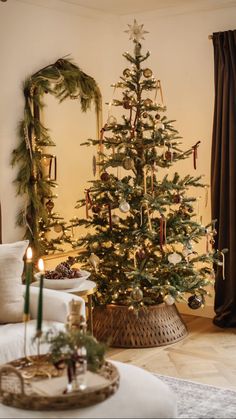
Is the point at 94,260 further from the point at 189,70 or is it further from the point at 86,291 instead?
the point at 189,70

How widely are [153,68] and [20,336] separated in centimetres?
310

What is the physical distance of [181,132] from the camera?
18.8ft

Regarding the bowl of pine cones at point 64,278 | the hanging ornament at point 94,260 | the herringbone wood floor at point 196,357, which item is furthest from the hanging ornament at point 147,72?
the herringbone wood floor at point 196,357

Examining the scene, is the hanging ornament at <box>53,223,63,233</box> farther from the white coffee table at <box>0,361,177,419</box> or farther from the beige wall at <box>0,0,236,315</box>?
the white coffee table at <box>0,361,177,419</box>

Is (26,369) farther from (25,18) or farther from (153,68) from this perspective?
(153,68)

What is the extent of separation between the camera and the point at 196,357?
4.62m

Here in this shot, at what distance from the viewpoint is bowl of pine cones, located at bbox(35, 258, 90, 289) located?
4320 mm

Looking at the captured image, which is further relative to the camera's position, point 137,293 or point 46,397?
point 137,293

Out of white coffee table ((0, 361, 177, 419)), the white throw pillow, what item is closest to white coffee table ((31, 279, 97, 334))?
the white throw pillow

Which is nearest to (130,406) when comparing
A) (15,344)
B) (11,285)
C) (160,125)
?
(15,344)

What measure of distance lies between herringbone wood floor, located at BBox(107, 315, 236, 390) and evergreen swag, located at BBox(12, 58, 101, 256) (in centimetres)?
109

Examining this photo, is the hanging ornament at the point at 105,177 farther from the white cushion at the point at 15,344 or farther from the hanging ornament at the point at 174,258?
the white cushion at the point at 15,344

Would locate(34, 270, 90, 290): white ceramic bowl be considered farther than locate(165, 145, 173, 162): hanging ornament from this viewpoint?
No

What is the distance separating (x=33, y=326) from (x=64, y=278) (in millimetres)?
740
